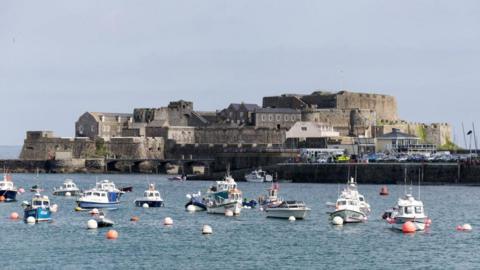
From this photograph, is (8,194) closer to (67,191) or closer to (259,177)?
(67,191)

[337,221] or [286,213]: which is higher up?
[286,213]

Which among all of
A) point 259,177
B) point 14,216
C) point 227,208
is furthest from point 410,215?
point 259,177

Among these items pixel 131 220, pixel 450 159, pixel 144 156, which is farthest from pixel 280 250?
pixel 144 156

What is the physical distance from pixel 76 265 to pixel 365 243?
1455 centimetres

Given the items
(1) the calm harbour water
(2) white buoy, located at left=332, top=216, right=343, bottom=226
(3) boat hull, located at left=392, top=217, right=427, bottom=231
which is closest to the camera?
(1) the calm harbour water

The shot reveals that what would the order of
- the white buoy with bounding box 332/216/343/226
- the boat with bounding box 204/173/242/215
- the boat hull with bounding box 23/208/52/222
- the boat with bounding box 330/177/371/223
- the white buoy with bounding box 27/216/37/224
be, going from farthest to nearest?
the boat with bounding box 204/173/242/215, the boat hull with bounding box 23/208/52/222, the white buoy with bounding box 27/216/37/224, the boat with bounding box 330/177/371/223, the white buoy with bounding box 332/216/343/226

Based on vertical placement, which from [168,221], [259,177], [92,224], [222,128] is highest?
[222,128]

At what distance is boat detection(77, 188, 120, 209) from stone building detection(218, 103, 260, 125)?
72849 millimetres

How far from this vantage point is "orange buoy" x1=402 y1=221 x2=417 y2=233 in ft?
187

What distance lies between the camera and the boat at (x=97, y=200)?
71438 millimetres

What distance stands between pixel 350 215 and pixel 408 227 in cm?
496

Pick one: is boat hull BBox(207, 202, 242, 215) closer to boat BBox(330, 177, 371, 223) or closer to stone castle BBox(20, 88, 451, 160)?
boat BBox(330, 177, 371, 223)

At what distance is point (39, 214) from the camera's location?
204 feet

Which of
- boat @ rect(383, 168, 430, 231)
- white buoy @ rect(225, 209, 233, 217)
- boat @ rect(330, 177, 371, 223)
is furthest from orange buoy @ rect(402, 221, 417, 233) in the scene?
white buoy @ rect(225, 209, 233, 217)
